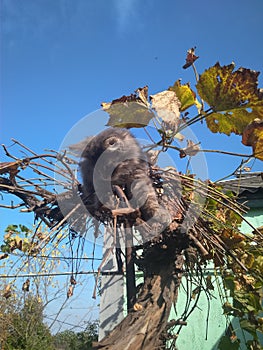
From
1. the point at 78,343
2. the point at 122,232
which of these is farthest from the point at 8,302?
the point at 122,232

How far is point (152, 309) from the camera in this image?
70 cm

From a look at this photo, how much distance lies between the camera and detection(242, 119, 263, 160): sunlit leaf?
0.69 metres

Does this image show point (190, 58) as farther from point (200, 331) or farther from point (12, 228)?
point (200, 331)

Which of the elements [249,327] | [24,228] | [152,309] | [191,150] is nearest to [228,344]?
[249,327]

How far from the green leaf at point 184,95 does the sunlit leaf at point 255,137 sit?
0.14m

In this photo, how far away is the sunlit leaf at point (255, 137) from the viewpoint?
0.69m

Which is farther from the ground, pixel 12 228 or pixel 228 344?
pixel 12 228

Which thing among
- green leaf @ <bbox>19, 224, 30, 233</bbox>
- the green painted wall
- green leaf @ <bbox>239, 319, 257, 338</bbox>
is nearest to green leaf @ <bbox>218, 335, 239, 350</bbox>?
green leaf @ <bbox>239, 319, 257, 338</bbox>

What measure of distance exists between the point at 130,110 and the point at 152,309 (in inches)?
16.7

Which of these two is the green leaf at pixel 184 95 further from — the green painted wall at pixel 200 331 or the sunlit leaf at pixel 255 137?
the green painted wall at pixel 200 331

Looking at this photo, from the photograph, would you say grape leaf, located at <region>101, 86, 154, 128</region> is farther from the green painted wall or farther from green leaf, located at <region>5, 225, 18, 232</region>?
the green painted wall

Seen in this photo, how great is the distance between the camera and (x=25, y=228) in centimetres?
106

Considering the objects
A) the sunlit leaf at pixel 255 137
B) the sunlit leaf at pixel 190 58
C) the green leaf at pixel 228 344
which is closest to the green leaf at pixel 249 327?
the green leaf at pixel 228 344

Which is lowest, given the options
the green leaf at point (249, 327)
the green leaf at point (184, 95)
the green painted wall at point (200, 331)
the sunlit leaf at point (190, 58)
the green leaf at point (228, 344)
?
the green leaf at point (228, 344)
